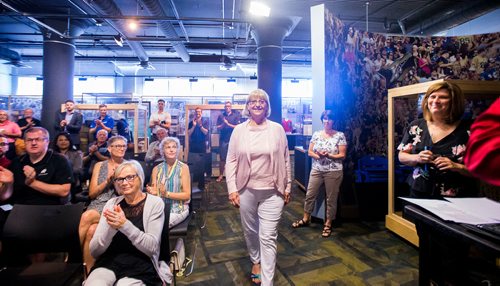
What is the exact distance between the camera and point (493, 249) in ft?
2.69

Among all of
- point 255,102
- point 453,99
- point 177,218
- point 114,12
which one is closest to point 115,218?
point 177,218

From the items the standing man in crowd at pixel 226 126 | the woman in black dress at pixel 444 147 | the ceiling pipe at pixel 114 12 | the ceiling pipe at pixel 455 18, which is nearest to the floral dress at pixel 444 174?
the woman in black dress at pixel 444 147

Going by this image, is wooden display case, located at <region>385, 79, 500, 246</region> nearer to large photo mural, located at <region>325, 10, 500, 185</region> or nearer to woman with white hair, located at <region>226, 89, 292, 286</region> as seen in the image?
large photo mural, located at <region>325, 10, 500, 185</region>

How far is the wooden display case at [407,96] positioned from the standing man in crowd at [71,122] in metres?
5.63

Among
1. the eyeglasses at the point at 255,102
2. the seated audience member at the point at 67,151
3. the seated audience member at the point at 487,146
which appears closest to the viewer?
the seated audience member at the point at 487,146

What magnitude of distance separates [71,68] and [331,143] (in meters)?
7.98

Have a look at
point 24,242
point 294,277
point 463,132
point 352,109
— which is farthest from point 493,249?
point 352,109

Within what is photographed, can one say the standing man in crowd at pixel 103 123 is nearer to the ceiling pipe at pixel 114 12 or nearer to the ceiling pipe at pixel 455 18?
the ceiling pipe at pixel 114 12

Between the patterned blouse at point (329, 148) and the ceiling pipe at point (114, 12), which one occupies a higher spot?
the ceiling pipe at point (114, 12)

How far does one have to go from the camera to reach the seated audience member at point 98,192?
219 cm

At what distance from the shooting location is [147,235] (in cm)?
170

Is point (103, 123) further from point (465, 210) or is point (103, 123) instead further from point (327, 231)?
Answer: point (465, 210)

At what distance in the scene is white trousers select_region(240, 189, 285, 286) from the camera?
2117 mm

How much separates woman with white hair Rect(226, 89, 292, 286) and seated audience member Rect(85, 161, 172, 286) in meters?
0.69
